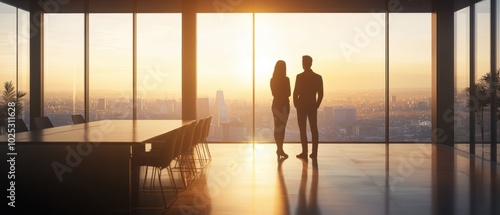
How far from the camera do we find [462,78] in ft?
34.0

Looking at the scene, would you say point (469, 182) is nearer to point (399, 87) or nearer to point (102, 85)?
point (399, 87)

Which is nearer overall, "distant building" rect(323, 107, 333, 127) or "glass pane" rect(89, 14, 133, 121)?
"glass pane" rect(89, 14, 133, 121)

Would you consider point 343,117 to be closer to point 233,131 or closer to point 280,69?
point 233,131

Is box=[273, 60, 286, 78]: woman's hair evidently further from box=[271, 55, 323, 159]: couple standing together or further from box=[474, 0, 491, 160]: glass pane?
box=[474, 0, 491, 160]: glass pane

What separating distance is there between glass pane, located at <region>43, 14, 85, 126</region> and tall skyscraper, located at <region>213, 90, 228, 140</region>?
8.77ft

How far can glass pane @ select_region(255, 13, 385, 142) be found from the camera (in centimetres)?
1250

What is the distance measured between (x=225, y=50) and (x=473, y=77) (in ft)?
16.3

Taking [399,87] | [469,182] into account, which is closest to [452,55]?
[399,87]

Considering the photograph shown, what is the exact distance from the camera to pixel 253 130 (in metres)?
12.5

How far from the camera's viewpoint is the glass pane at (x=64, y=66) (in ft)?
39.7

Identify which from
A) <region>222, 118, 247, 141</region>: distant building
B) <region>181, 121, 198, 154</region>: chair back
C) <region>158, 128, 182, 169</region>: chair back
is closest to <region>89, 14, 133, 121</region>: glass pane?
<region>222, 118, 247, 141</region>: distant building

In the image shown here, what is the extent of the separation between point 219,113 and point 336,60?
2.63m

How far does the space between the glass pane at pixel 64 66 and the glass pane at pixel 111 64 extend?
23 cm

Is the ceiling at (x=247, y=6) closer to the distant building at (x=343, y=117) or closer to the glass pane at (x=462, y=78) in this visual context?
the glass pane at (x=462, y=78)
